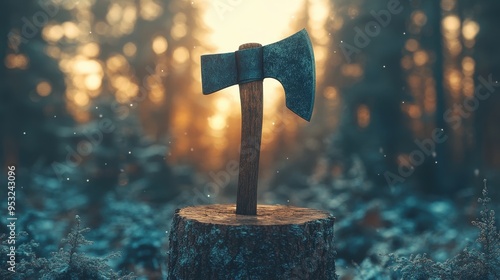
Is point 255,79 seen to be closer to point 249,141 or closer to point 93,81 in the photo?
point 249,141

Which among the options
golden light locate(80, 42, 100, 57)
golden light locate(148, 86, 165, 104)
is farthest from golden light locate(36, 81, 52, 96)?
golden light locate(148, 86, 165, 104)

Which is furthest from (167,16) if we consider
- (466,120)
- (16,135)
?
(466,120)

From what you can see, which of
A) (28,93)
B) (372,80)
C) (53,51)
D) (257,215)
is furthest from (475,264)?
(53,51)

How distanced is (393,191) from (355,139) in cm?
448

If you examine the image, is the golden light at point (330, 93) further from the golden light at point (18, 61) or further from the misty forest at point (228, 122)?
the golden light at point (18, 61)

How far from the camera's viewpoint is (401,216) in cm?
1011

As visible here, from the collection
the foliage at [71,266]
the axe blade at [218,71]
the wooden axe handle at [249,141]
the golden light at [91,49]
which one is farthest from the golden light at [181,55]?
the wooden axe handle at [249,141]

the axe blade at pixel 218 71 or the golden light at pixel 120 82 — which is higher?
the golden light at pixel 120 82

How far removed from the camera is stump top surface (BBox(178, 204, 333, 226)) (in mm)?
3562

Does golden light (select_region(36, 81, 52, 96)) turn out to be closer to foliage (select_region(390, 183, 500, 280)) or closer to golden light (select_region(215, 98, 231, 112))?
golden light (select_region(215, 98, 231, 112))

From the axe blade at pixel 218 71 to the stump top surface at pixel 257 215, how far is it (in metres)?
1.12

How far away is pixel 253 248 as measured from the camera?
337 centimetres

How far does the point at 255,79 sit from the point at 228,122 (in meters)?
14.7

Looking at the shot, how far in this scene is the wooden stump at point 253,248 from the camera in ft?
11.0
